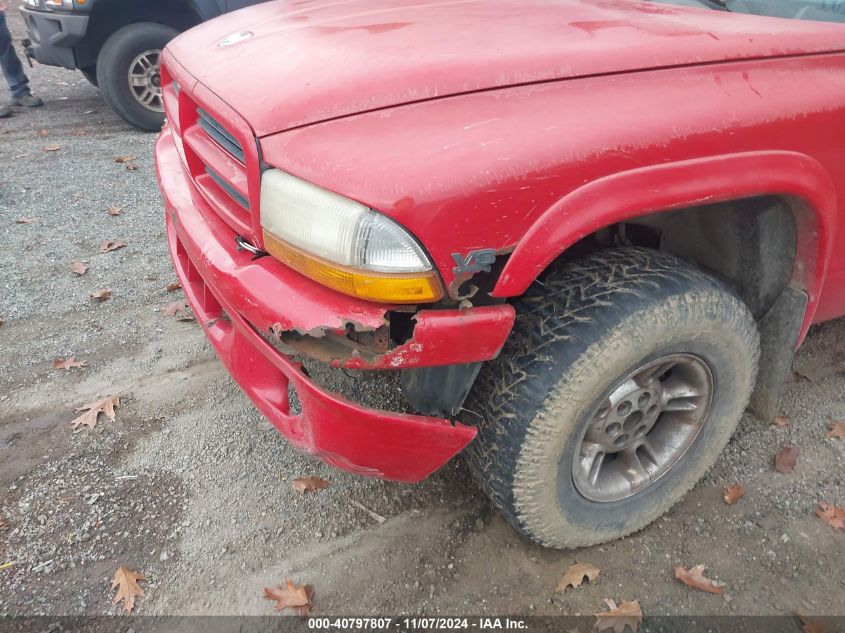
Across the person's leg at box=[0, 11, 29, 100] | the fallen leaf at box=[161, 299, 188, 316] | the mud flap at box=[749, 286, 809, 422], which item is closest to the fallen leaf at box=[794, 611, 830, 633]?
the mud flap at box=[749, 286, 809, 422]

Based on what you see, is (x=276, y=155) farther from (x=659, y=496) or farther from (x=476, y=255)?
(x=659, y=496)

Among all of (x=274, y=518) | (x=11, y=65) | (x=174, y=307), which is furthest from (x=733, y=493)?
(x=11, y=65)

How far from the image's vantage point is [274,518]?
7.52 ft

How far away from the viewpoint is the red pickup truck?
A: 1473 millimetres

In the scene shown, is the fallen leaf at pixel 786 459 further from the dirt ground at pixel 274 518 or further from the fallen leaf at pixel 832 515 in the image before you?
the fallen leaf at pixel 832 515

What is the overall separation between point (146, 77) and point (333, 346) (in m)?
5.56

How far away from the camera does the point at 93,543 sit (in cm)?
219

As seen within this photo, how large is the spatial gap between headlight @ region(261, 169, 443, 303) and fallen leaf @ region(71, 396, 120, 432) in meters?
1.67

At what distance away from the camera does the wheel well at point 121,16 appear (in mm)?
5652

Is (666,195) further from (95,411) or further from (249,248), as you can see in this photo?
(95,411)

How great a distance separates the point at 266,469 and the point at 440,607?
2.97ft

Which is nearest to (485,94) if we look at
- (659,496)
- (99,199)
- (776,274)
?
(776,274)

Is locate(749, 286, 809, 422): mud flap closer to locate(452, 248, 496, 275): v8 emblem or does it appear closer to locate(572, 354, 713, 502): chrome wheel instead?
locate(572, 354, 713, 502): chrome wheel

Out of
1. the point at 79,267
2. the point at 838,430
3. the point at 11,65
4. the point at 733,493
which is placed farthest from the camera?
the point at 11,65
